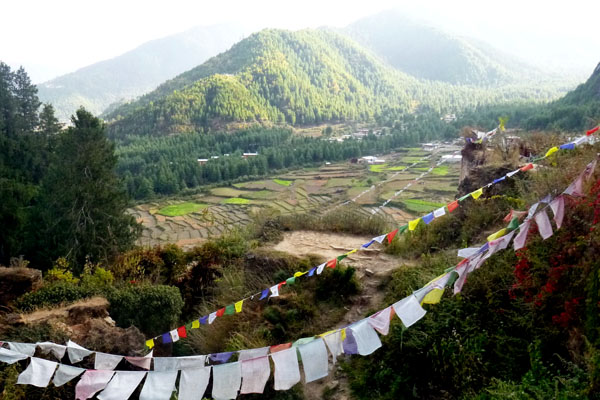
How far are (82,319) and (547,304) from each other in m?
7.16

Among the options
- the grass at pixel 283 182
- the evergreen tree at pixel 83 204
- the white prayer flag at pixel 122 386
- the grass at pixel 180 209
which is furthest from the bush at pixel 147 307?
the grass at pixel 283 182

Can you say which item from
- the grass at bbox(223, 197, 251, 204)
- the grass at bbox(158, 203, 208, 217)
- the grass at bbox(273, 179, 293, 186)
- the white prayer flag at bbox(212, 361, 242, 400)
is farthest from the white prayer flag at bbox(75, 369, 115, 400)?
the grass at bbox(273, 179, 293, 186)

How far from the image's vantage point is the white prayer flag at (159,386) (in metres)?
4.07

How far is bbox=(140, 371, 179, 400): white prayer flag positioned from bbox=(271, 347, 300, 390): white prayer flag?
3.44ft

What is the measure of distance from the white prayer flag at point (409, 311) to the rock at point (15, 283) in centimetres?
800

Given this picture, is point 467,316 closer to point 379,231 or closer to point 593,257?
point 593,257

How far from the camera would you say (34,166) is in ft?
85.4

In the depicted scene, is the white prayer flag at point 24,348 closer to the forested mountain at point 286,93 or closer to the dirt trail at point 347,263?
the dirt trail at point 347,263

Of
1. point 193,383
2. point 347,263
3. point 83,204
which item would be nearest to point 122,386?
point 193,383

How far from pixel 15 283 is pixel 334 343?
24.9ft

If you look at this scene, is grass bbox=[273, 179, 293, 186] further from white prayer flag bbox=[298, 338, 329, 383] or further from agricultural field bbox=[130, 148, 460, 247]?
white prayer flag bbox=[298, 338, 329, 383]

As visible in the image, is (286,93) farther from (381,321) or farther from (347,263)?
(381,321)

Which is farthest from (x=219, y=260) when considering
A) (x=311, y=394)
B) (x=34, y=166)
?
(x=34, y=166)

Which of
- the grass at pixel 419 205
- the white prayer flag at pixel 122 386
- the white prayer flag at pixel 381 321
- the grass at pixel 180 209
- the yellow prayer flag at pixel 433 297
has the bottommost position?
the grass at pixel 419 205
